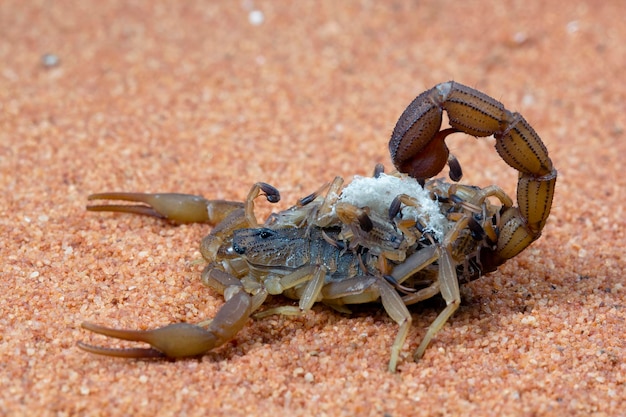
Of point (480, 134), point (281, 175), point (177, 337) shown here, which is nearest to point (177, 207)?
point (281, 175)

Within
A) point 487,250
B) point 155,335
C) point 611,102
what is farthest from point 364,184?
point 611,102

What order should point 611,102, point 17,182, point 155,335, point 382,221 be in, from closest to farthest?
point 155,335, point 382,221, point 17,182, point 611,102

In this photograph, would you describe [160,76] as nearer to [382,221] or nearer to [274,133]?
[274,133]

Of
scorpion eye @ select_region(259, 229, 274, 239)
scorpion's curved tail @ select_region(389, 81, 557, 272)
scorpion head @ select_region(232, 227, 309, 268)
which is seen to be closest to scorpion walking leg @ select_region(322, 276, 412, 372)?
scorpion head @ select_region(232, 227, 309, 268)

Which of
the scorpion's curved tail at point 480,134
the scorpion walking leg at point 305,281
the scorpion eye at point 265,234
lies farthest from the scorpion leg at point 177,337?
the scorpion's curved tail at point 480,134

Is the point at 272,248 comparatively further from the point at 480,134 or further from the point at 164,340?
the point at 480,134

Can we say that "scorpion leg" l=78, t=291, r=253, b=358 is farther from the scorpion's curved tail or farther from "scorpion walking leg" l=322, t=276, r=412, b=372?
the scorpion's curved tail

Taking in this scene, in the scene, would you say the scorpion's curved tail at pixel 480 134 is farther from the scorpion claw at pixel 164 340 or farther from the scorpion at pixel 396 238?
the scorpion claw at pixel 164 340
